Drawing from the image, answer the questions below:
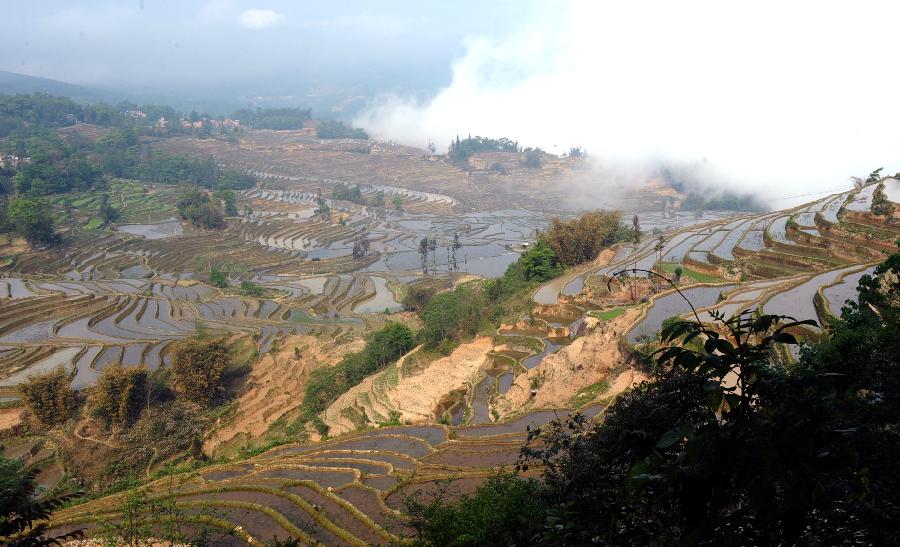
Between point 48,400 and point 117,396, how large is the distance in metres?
2.80

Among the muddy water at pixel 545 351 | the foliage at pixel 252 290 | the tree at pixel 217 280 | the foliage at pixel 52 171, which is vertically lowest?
the foliage at pixel 252 290

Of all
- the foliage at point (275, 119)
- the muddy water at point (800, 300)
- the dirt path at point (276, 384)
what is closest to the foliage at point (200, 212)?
the dirt path at point (276, 384)

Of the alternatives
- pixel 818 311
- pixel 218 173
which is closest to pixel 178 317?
pixel 818 311

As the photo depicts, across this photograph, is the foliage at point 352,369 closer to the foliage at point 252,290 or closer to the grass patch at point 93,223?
the foliage at point 252,290

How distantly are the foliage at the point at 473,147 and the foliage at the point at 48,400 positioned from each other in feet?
335

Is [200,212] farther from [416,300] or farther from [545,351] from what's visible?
[545,351]

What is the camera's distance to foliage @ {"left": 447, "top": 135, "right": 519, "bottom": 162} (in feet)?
394

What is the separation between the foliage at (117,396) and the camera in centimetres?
2197

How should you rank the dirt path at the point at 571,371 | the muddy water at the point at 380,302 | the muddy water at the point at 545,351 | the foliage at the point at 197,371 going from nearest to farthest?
the dirt path at the point at 571,371 → the muddy water at the point at 545,351 → the foliage at the point at 197,371 → the muddy water at the point at 380,302

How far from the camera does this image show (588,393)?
17797 millimetres

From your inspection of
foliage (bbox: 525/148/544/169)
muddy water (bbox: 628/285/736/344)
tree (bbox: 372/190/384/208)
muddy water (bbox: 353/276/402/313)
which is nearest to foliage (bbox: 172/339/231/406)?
muddy water (bbox: 353/276/402/313)

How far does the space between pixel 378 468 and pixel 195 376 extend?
12597 millimetres

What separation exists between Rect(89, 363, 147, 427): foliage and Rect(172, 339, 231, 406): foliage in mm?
1626

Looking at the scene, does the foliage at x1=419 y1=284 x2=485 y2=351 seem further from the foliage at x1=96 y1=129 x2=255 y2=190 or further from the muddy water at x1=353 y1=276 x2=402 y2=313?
the foliage at x1=96 y1=129 x2=255 y2=190
